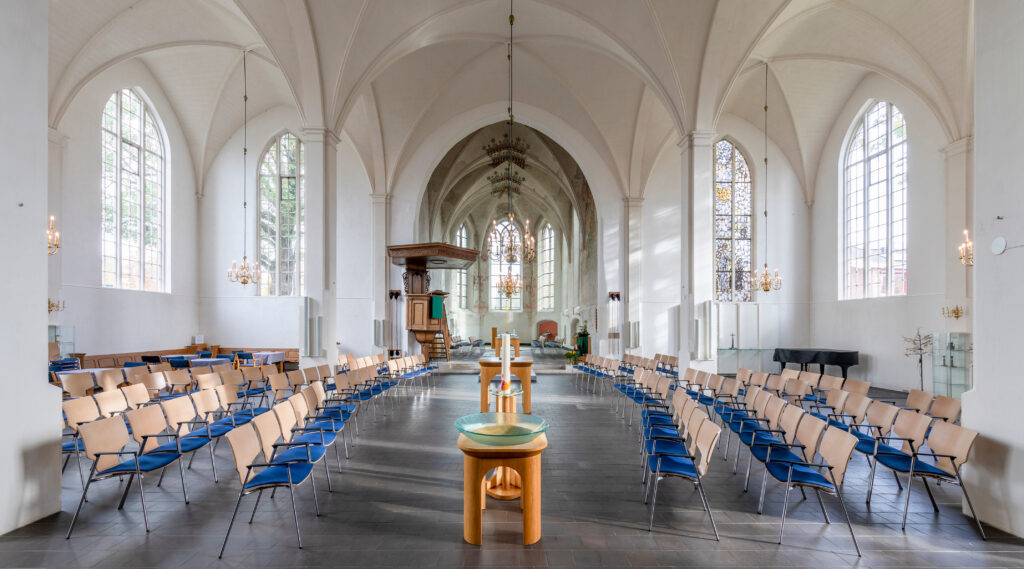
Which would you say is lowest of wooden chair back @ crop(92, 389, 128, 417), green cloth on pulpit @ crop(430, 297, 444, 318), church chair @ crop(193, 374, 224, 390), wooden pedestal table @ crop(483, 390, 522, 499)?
wooden pedestal table @ crop(483, 390, 522, 499)

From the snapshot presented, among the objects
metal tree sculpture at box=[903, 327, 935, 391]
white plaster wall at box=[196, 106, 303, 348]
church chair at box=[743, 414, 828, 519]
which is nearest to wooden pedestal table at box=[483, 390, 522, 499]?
church chair at box=[743, 414, 828, 519]

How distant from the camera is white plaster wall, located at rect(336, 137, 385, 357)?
57.6ft

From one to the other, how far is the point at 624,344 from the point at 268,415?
13754mm

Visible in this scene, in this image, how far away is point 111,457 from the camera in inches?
177

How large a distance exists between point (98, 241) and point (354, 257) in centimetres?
702

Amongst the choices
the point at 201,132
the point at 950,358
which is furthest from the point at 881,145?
the point at 201,132

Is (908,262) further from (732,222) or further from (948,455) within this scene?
(948,455)

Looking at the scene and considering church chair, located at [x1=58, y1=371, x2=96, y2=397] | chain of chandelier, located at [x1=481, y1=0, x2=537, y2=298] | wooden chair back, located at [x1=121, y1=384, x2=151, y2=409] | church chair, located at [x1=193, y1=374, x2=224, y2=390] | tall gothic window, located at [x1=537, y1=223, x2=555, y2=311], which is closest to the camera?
wooden chair back, located at [x1=121, y1=384, x2=151, y2=409]

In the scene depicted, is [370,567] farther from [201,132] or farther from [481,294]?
[481,294]

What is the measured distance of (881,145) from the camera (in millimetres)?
13953

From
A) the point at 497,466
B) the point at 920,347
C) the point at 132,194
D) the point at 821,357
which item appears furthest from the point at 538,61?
the point at 497,466

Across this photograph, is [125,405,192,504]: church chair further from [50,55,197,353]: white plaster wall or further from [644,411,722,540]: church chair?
[50,55,197,353]: white plaster wall

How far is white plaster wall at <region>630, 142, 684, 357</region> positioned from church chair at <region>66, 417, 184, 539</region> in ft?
50.0

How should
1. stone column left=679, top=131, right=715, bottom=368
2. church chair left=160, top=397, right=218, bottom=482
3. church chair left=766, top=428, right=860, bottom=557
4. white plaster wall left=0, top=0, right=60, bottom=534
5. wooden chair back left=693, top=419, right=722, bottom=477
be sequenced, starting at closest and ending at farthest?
1. church chair left=766, top=428, right=860, bottom=557
2. white plaster wall left=0, top=0, right=60, bottom=534
3. wooden chair back left=693, top=419, right=722, bottom=477
4. church chair left=160, top=397, right=218, bottom=482
5. stone column left=679, top=131, right=715, bottom=368
